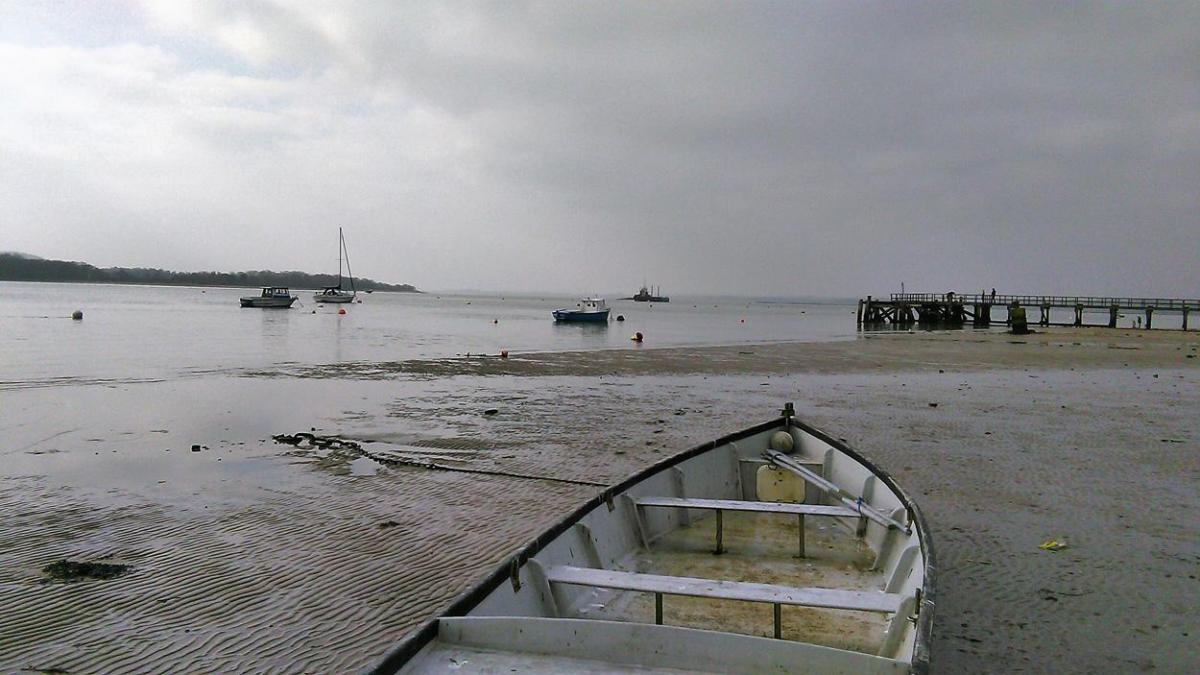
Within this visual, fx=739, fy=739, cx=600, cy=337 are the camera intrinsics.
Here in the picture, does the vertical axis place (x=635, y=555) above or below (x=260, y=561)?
above

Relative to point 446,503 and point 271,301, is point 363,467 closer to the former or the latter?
point 446,503

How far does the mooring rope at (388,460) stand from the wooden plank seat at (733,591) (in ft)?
20.1

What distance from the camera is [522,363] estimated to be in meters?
30.2

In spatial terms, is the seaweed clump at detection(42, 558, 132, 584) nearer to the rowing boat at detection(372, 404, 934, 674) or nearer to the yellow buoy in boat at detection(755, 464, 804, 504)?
the rowing boat at detection(372, 404, 934, 674)

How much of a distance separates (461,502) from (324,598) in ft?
10.9

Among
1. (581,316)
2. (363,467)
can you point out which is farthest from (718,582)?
(581,316)

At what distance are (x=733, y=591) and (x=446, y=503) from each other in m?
6.05

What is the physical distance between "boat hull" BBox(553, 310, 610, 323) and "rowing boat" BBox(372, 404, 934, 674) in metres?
57.3

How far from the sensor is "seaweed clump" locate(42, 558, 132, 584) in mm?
7066

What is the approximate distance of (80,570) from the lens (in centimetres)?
723

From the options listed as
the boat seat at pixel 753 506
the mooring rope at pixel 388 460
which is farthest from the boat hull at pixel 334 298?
the boat seat at pixel 753 506

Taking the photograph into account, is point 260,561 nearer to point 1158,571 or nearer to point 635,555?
point 635,555

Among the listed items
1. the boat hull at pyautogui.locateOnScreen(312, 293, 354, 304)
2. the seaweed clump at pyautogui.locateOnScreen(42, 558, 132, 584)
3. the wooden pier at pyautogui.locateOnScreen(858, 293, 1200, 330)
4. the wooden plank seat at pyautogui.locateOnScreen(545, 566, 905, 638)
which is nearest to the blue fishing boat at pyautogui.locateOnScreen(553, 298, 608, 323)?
the wooden pier at pyautogui.locateOnScreen(858, 293, 1200, 330)

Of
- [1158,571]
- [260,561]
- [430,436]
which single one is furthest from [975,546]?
[430,436]
